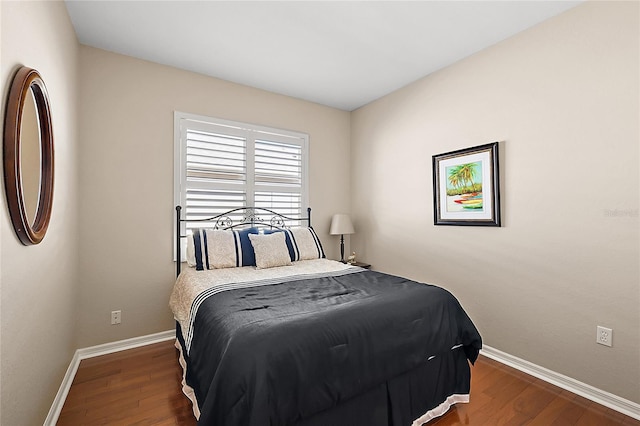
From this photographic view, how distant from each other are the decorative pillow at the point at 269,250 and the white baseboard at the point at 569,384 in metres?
2.06

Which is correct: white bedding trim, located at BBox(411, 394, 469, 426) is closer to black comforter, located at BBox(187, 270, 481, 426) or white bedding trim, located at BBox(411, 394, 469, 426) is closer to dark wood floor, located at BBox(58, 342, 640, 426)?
dark wood floor, located at BBox(58, 342, 640, 426)

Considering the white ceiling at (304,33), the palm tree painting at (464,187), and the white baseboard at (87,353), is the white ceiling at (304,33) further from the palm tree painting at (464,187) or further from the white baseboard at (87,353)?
the white baseboard at (87,353)

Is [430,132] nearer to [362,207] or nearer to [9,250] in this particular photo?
[362,207]

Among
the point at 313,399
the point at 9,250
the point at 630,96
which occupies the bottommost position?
the point at 313,399

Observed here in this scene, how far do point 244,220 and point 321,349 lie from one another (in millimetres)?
2357

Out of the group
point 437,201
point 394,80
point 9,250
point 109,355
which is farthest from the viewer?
point 394,80

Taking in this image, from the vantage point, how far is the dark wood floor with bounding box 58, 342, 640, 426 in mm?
1877

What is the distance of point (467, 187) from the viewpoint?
9.54ft

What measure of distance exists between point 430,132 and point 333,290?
213cm

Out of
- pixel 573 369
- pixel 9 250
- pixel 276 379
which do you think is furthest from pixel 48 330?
pixel 573 369

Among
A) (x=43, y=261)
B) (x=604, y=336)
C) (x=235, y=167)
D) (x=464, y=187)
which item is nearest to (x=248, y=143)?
(x=235, y=167)

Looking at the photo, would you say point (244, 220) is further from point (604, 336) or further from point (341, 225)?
point (604, 336)

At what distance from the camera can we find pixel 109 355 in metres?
2.71

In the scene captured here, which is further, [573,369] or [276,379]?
[573,369]
